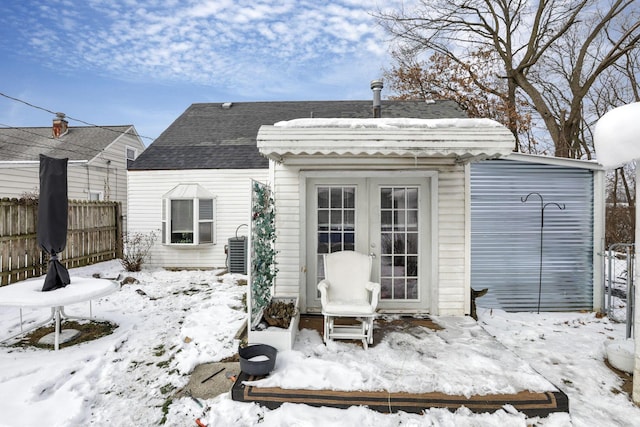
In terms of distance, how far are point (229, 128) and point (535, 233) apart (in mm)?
9270

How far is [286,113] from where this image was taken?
11.6 metres

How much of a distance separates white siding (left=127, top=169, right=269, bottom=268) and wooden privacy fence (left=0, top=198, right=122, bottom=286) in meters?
1.10

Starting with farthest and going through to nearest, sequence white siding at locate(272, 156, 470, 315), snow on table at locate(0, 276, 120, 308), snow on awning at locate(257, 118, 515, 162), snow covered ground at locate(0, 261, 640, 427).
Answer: white siding at locate(272, 156, 470, 315) < snow on table at locate(0, 276, 120, 308) < snow on awning at locate(257, 118, 515, 162) < snow covered ground at locate(0, 261, 640, 427)

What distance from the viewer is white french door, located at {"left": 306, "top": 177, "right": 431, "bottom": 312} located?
516 cm

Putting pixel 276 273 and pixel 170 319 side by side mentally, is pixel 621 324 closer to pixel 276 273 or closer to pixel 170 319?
pixel 276 273

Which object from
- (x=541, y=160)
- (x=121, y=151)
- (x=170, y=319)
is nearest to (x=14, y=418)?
(x=170, y=319)

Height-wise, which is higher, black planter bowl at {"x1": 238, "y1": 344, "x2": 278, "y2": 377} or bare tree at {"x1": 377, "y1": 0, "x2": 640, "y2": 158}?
bare tree at {"x1": 377, "y1": 0, "x2": 640, "y2": 158}

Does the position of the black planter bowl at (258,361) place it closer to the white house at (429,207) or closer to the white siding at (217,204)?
the white house at (429,207)

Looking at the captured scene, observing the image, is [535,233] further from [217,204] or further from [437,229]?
[217,204]

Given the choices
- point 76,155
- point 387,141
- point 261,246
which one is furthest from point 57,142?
point 387,141

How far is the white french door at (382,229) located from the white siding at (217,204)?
4.94 metres

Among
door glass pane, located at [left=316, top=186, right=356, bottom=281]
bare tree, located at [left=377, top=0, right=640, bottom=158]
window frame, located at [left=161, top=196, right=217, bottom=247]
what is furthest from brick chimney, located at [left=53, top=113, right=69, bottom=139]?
door glass pane, located at [left=316, top=186, right=356, bottom=281]

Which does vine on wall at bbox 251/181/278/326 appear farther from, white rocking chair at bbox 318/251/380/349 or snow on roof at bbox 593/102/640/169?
snow on roof at bbox 593/102/640/169

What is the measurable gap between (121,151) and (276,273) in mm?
13903
